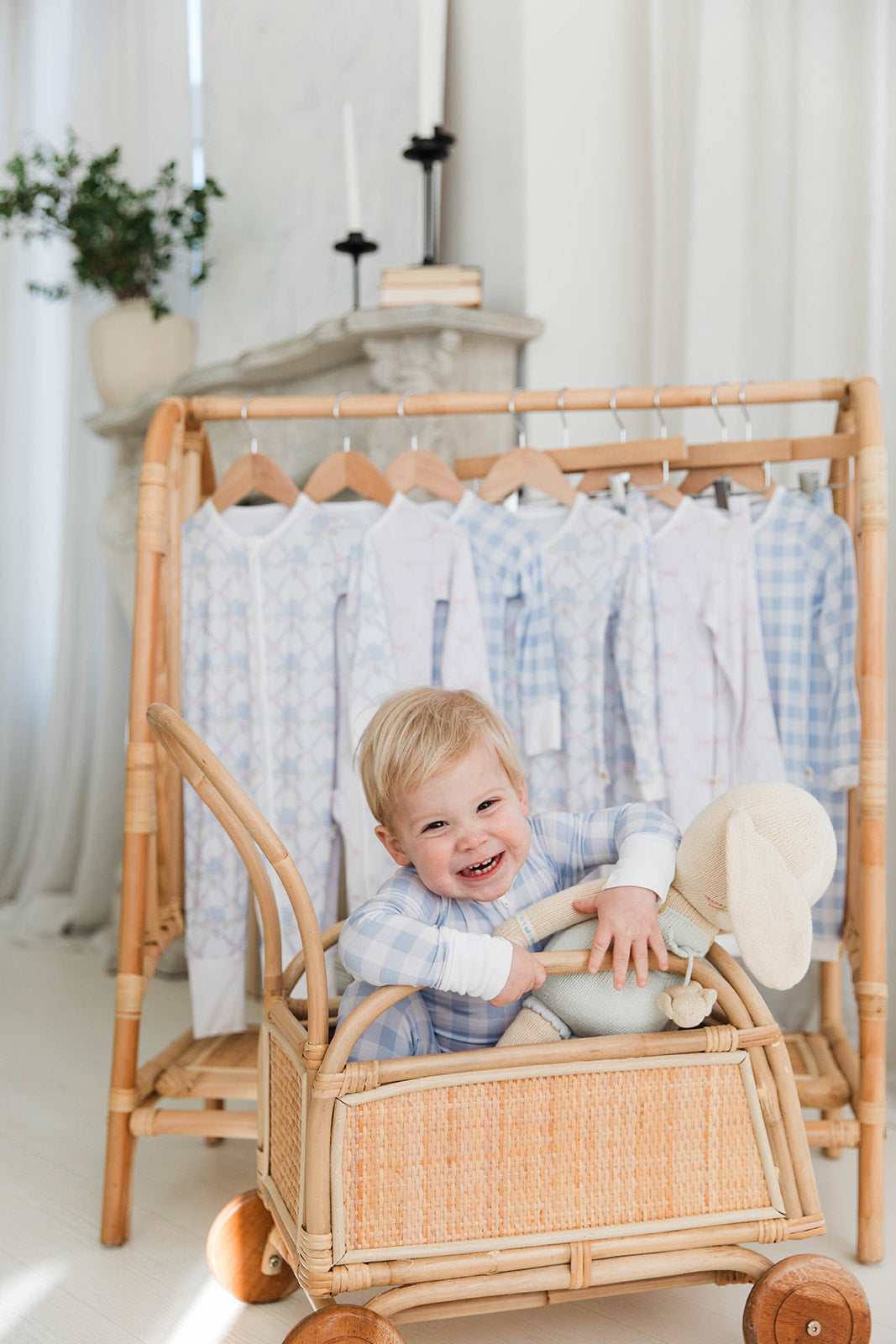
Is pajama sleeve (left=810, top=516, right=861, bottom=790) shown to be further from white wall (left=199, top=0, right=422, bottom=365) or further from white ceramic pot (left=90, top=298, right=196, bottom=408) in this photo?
white ceramic pot (left=90, top=298, right=196, bottom=408)

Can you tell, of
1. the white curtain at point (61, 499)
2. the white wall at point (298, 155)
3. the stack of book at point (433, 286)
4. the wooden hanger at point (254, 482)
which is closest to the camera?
the wooden hanger at point (254, 482)

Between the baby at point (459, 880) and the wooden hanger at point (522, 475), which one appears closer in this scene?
the baby at point (459, 880)

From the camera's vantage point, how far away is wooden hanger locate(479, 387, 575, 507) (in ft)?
5.86

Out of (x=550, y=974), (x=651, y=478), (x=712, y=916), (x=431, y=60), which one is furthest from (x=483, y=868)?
(x=431, y=60)

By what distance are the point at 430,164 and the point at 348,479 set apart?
0.89 metres

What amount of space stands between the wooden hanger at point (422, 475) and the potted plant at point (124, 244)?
1.35 meters

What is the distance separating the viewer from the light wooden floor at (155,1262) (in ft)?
4.29

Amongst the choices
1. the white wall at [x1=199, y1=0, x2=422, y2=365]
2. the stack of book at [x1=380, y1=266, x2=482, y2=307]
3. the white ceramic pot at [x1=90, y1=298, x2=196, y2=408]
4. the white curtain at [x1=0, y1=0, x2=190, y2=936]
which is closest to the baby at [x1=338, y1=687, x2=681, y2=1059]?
the stack of book at [x1=380, y1=266, x2=482, y2=307]

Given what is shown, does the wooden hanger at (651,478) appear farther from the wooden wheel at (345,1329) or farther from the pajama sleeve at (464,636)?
the wooden wheel at (345,1329)

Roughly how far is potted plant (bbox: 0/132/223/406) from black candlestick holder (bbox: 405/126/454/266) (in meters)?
0.75

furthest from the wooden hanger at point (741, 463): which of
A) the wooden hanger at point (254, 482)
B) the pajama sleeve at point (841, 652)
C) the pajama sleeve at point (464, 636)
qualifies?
the wooden hanger at point (254, 482)

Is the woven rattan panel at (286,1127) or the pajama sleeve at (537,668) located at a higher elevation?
the pajama sleeve at (537,668)

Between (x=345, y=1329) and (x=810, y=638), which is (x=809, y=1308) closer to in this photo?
(x=345, y=1329)

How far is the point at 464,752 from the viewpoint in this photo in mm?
1192
